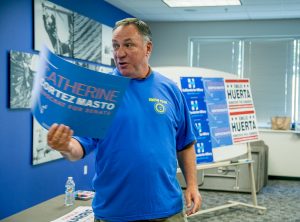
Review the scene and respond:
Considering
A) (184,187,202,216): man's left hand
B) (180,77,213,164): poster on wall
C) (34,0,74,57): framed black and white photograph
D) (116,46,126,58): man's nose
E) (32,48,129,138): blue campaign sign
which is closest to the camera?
(32,48,129,138): blue campaign sign

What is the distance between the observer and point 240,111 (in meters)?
4.01

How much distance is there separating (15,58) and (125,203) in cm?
260

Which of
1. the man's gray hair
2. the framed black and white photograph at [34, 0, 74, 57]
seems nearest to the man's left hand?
the man's gray hair

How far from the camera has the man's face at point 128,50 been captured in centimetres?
136

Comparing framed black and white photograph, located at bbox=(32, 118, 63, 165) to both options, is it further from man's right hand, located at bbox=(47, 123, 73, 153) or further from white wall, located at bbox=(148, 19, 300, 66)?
white wall, located at bbox=(148, 19, 300, 66)

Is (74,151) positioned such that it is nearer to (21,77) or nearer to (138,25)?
(138,25)

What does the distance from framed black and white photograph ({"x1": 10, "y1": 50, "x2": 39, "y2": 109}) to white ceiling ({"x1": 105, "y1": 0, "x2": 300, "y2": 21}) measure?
6.74 feet

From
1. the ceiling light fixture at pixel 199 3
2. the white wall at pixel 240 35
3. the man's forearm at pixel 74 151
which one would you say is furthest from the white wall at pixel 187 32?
the man's forearm at pixel 74 151

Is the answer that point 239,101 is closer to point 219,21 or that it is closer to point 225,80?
point 225,80

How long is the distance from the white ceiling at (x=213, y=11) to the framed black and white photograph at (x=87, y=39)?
624mm

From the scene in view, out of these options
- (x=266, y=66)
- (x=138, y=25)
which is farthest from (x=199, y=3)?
(x=138, y=25)

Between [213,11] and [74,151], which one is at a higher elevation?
[213,11]

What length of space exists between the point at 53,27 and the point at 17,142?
4.07 ft

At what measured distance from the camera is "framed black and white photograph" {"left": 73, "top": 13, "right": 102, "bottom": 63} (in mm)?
4551
